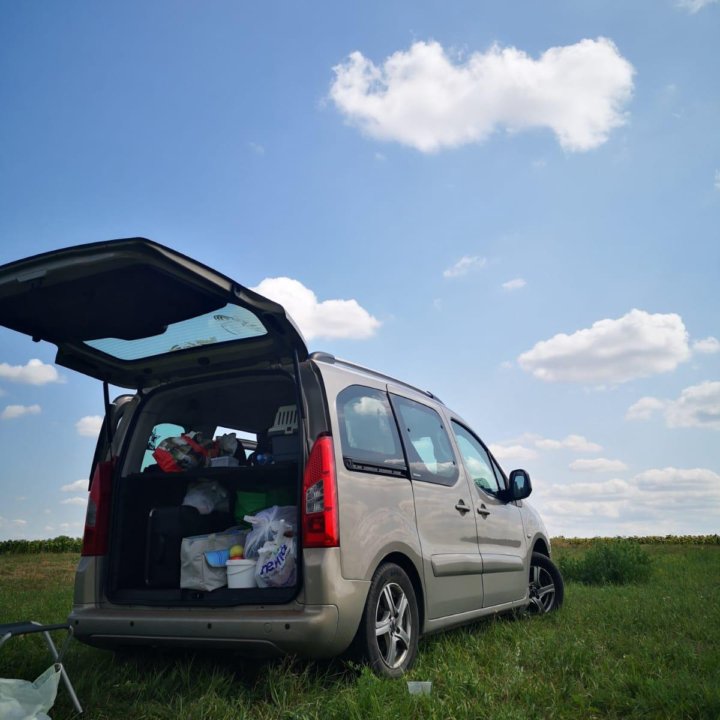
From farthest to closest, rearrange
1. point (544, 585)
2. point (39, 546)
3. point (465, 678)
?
point (39, 546), point (544, 585), point (465, 678)

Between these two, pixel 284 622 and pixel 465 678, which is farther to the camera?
pixel 465 678

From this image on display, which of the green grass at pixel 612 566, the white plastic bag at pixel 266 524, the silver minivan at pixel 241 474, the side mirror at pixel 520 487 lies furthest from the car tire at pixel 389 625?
the green grass at pixel 612 566

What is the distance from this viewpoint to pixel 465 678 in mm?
4254

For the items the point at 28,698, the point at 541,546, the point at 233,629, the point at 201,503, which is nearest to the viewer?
the point at 28,698

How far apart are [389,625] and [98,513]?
6.62ft

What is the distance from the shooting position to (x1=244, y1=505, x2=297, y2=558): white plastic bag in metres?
4.41

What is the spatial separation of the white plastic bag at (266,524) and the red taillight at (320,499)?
33cm

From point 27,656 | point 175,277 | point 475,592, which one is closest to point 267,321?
point 175,277

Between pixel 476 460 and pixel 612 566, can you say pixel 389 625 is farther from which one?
pixel 612 566

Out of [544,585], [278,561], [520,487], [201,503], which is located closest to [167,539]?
[201,503]

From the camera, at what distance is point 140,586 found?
488 cm

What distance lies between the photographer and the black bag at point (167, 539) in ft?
15.6

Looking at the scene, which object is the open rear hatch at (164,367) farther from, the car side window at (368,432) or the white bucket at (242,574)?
the car side window at (368,432)

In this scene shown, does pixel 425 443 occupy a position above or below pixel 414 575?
above
